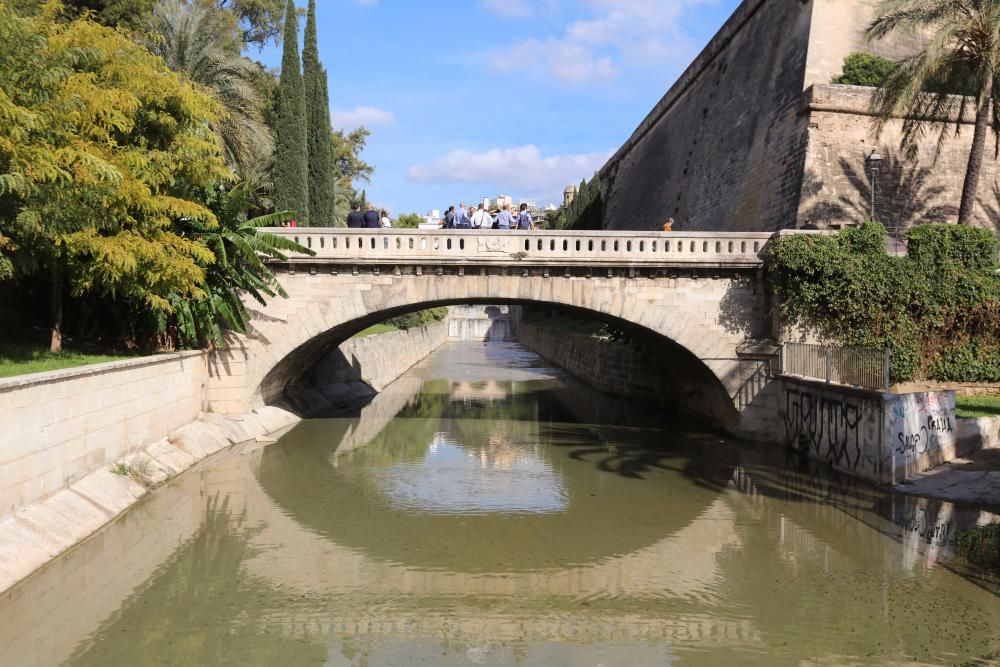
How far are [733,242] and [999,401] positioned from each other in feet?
21.5

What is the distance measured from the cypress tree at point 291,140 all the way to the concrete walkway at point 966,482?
1887cm

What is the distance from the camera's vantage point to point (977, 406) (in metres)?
16.1

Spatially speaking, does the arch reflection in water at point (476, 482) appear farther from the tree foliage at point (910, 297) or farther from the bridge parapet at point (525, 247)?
the tree foliage at point (910, 297)

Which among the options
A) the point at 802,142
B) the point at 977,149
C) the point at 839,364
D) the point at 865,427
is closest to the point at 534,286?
the point at 839,364

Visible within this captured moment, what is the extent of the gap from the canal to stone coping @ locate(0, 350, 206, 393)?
226 centimetres

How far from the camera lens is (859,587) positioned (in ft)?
29.9

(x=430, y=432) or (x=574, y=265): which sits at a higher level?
(x=574, y=265)

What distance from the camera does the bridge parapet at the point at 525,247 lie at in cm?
1814

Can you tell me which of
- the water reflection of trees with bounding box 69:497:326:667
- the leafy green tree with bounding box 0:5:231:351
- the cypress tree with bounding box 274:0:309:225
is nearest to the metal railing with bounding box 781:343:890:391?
the water reflection of trees with bounding box 69:497:326:667

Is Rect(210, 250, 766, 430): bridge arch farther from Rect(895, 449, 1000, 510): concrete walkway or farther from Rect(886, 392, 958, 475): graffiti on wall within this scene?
Rect(895, 449, 1000, 510): concrete walkway

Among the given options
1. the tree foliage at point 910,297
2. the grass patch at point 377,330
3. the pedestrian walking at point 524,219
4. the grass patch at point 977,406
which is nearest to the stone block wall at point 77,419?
the pedestrian walking at point 524,219

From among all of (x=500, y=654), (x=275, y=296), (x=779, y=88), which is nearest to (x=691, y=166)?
(x=779, y=88)

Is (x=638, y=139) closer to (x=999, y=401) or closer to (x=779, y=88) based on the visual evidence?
(x=779, y=88)

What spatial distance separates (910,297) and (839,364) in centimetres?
340
